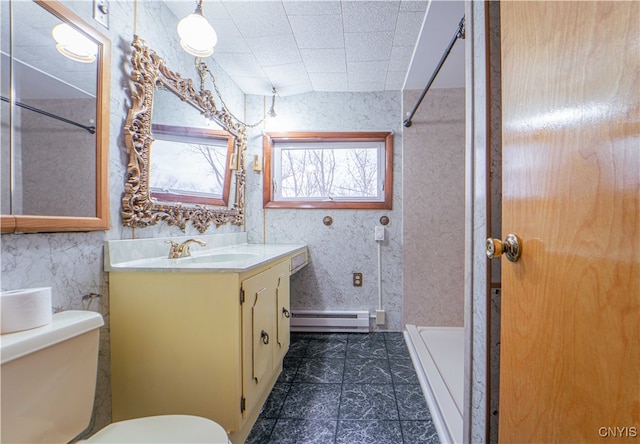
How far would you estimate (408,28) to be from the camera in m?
1.71

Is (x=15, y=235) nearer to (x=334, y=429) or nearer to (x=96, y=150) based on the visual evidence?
(x=96, y=150)

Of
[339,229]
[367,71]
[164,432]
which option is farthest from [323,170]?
[164,432]

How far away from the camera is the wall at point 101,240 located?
34.4 inches

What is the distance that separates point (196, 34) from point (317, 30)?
78 cm

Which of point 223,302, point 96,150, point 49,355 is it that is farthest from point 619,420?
point 96,150

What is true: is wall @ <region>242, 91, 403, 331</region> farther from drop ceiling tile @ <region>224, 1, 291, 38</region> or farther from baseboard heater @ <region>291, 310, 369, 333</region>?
drop ceiling tile @ <region>224, 1, 291, 38</region>

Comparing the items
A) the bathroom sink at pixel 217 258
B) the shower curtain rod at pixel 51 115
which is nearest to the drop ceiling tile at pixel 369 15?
the shower curtain rod at pixel 51 115

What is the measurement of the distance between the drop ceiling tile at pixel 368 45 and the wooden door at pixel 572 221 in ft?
4.16

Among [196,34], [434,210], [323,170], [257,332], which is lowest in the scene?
[257,332]

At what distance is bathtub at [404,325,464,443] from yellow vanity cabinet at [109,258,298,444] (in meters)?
0.97

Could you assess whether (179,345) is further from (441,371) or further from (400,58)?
(400,58)

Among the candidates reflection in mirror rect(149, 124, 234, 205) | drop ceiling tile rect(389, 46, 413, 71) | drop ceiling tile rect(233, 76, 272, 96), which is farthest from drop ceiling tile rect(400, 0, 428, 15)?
reflection in mirror rect(149, 124, 234, 205)

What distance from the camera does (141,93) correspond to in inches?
50.3

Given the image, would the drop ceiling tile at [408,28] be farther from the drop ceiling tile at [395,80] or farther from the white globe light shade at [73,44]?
the white globe light shade at [73,44]
